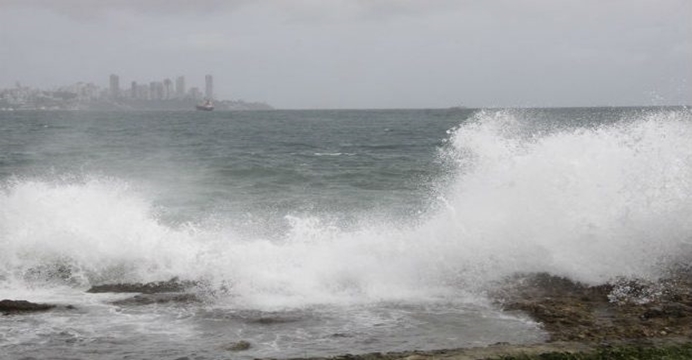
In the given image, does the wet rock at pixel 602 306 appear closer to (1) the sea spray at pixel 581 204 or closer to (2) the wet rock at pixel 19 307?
(1) the sea spray at pixel 581 204

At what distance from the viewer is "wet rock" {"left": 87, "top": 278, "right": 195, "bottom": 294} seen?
1064 centimetres

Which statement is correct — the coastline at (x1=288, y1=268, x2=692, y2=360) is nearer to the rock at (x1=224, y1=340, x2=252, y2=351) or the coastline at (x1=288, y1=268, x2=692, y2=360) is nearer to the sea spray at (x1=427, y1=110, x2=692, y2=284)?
the sea spray at (x1=427, y1=110, x2=692, y2=284)

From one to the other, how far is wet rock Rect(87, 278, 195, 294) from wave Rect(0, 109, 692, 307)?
1.15 feet

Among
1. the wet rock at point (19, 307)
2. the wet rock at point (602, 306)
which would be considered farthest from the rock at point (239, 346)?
the wet rock at point (602, 306)

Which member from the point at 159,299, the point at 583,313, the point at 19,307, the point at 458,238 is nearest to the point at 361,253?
the point at 458,238

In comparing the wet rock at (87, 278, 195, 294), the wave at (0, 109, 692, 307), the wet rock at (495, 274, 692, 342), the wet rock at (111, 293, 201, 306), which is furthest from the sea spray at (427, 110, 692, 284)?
the wet rock at (87, 278, 195, 294)

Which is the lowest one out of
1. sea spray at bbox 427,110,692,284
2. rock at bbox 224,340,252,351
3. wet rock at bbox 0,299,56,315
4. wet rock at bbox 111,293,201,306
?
wet rock at bbox 111,293,201,306

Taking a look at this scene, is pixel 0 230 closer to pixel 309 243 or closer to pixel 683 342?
pixel 309 243

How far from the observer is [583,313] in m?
8.87

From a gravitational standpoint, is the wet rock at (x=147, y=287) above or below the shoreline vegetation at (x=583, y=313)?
below

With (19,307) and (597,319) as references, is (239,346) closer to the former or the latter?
(19,307)

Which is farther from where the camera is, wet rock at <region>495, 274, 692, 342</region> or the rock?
wet rock at <region>495, 274, 692, 342</region>

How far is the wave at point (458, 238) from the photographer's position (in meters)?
10.8

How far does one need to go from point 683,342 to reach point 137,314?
21.4ft
